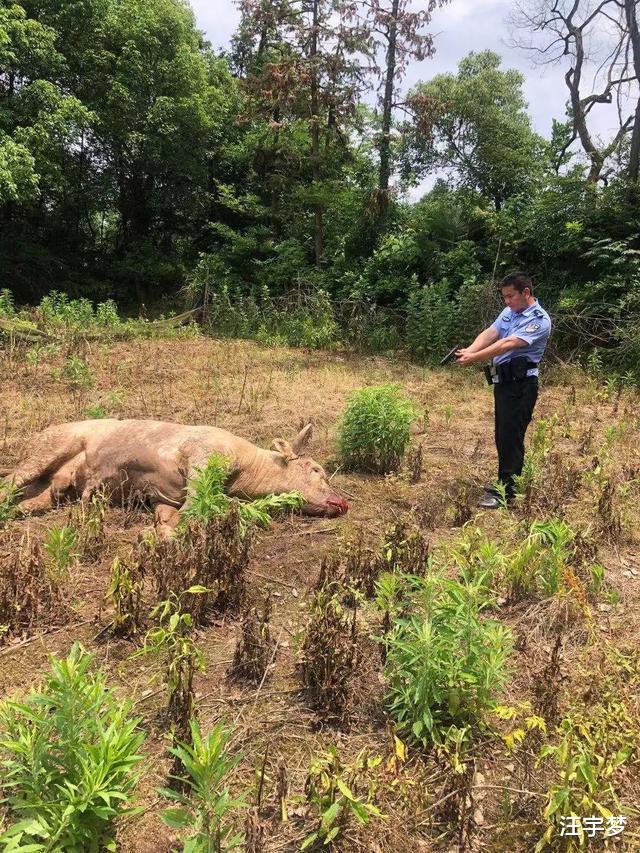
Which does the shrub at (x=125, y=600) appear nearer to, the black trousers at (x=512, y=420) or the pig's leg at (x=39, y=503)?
the pig's leg at (x=39, y=503)

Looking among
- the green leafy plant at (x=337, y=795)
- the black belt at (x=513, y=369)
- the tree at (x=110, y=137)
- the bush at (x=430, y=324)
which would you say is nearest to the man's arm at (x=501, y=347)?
the black belt at (x=513, y=369)

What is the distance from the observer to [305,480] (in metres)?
5.41

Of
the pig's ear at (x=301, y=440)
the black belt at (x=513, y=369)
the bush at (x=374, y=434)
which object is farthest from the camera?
the bush at (x=374, y=434)

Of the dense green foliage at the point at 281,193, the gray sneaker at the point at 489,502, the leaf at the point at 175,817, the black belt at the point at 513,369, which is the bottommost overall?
the leaf at the point at 175,817

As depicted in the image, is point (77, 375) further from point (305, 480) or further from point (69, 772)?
point (69, 772)

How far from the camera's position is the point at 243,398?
9.10m

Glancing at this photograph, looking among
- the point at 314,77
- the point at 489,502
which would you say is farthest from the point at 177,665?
the point at 314,77

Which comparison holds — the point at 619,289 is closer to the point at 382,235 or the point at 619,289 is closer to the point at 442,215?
the point at 442,215

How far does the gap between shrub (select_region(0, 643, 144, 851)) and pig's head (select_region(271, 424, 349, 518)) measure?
3003 mm

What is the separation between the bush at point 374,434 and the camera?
6.27 meters

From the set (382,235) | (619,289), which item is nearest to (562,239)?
(619,289)

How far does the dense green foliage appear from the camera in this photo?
1391cm

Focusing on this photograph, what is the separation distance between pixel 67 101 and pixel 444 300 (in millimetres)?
11865

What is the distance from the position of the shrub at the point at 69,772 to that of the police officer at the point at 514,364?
3.84 m
